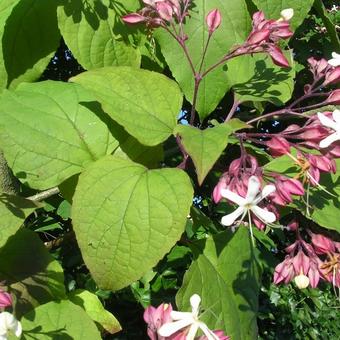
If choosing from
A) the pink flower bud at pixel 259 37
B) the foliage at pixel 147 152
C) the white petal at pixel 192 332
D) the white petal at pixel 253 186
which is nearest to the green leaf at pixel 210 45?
the foliage at pixel 147 152

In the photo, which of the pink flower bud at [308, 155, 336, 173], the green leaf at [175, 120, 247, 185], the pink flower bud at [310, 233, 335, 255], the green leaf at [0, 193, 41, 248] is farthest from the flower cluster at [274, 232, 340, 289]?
the green leaf at [0, 193, 41, 248]

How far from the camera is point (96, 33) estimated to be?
854mm

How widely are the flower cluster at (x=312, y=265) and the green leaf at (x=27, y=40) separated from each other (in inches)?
16.8

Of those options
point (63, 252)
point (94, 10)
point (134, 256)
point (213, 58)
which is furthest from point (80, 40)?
point (63, 252)

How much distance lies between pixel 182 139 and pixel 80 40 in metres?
0.23

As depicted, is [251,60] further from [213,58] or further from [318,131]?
[318,131]

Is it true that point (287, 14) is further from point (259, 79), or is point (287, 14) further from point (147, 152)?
point (147, 152)

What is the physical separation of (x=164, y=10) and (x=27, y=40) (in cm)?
19

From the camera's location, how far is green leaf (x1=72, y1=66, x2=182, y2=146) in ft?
2.44

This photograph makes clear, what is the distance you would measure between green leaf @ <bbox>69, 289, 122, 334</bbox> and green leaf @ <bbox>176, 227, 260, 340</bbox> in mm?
162

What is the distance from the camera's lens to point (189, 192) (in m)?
0.71

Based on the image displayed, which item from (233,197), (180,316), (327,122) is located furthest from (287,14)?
(180,316)

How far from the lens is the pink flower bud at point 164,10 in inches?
31.4

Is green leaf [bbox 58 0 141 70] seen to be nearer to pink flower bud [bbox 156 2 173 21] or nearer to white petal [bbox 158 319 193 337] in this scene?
pink flower bud [bbox 156 2 173 21]
